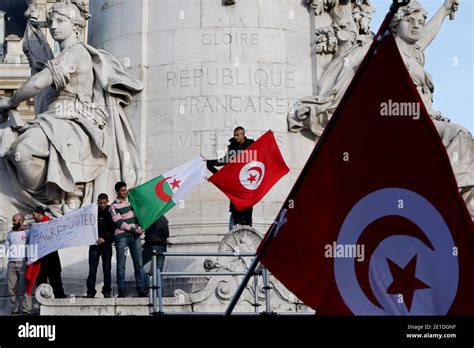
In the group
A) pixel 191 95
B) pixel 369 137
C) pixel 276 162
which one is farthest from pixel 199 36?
pixel 369 137

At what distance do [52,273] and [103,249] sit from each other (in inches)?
34.2

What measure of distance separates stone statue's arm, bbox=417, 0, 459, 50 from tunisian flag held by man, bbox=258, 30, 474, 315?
455 inches

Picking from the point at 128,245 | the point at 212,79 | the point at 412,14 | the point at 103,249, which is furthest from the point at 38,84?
the point at 412,14

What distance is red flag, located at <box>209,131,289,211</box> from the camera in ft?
78.8

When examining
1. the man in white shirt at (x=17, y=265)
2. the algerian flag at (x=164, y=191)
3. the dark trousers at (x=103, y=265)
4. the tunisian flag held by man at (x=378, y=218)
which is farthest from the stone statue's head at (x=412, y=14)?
the tunisian flag held by man at (x=378, y=218)

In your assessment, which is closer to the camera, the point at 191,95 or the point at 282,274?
the point at 282,274

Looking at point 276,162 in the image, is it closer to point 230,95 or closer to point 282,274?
point 230,95

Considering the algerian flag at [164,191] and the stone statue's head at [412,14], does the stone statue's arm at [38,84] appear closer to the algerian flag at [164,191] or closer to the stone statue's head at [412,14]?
the algerian flag at [164,191]

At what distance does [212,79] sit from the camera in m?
26.8

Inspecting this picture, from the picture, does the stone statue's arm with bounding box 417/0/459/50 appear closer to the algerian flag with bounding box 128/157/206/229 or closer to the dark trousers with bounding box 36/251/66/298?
the algerian flag with bounding box 128/157/206/229

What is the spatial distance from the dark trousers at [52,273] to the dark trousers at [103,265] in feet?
1.59

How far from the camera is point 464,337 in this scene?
54.0 ft

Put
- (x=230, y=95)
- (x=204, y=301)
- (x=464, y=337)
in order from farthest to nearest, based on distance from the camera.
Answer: (x=230, y=95) → (x=204, y=301) → (x=464, y=337)

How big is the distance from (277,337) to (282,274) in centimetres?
72
